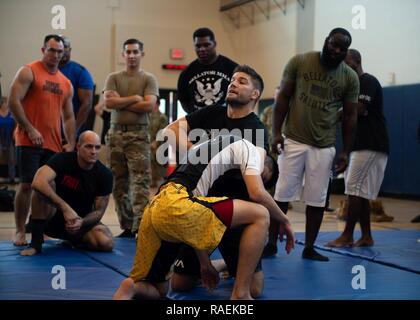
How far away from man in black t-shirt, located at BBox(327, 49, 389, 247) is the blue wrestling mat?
0.27m

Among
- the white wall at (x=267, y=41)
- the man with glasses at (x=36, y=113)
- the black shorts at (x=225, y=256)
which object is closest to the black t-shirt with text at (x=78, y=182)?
the man with glasses at (x=36, y=113)

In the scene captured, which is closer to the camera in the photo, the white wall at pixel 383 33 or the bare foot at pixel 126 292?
the bare foot at pixel 126 292

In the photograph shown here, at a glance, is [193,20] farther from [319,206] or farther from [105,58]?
[319,206]

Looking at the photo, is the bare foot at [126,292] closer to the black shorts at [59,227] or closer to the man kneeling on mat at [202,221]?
the man kneeling on mat at [202,221]

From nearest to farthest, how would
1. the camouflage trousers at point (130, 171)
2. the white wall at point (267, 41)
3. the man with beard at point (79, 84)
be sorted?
the camouflage trousers at point (130, 171) < the man with beard at point (79, 84) < the white wall at point (267, 41)

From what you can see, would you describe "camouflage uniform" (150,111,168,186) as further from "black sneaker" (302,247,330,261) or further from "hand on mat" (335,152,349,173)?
"black sneaker" (302,247,330,261)

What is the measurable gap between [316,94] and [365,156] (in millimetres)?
977

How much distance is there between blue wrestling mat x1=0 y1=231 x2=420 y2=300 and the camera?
3.76m

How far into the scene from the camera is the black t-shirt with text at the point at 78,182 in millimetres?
5270

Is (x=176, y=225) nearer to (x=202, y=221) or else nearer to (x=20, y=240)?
(x=202, y=221)

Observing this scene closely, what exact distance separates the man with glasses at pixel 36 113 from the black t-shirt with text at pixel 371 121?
263cm

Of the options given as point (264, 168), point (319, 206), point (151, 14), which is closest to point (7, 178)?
point (151, 14)

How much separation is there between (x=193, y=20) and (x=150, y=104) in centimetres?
983

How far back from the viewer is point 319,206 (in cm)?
527
